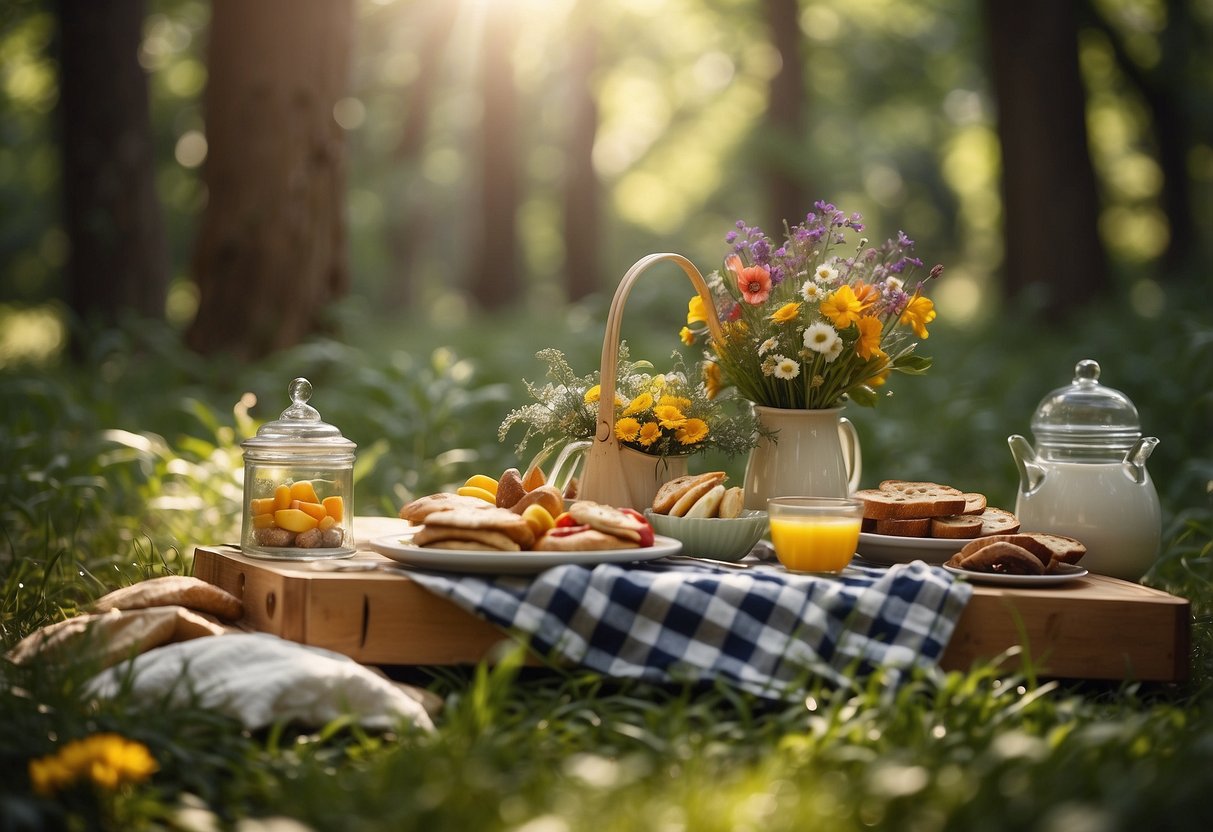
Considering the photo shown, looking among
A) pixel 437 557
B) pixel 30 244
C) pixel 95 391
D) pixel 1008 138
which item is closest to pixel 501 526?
pixel 437 557

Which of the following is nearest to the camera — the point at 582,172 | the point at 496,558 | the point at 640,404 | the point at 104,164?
the point at 496,558

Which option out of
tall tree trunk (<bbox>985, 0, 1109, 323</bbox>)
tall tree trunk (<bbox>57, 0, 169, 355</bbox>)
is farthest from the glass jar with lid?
tall tree trunk (<bbox>985, 0, 1109, 323</bbox>)

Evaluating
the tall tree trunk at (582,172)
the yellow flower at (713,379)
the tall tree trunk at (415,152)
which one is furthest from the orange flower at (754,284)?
the tall tree trunk at (415,152)

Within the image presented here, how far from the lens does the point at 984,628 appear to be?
284cm

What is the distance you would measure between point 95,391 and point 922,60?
12.0 metres

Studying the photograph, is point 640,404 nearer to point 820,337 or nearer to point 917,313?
point 820,337

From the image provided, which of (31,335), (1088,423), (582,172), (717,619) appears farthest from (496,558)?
(31,335)

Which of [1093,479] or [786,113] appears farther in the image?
[786,113]

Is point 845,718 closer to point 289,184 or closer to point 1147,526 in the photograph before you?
point 1147,526

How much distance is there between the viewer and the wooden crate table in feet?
9.20

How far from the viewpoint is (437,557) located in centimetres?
279

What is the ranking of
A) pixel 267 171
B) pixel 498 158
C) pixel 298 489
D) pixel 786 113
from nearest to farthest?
pixel 298 489, pixel 267 171, pixel 786 113, pixel 498 158

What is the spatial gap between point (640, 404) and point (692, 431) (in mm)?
157

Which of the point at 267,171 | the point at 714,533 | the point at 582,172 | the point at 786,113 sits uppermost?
the point at 786,113
